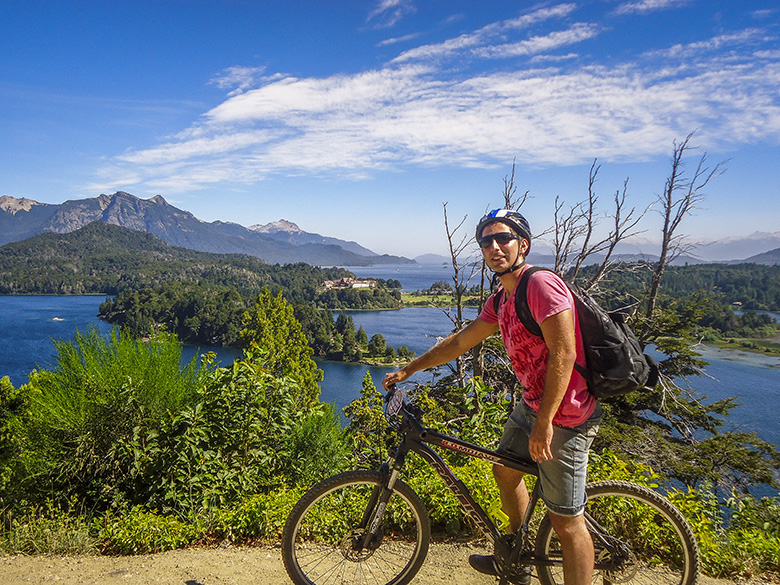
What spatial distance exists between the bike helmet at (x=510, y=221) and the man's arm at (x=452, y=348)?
433 millimetres

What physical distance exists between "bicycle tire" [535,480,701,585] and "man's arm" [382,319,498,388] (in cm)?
81

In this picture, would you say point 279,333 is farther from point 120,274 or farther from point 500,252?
point 120,274

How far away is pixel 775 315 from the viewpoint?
245ft

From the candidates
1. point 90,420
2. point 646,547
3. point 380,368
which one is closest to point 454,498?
point 646,547

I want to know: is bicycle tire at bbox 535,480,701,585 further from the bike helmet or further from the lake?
the lake

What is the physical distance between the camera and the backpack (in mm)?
1785

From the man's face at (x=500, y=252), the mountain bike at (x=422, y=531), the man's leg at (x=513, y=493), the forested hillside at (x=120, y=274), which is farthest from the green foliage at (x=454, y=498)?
the forested hillside at (x=120, y=274)

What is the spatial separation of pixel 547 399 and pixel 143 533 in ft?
8.30

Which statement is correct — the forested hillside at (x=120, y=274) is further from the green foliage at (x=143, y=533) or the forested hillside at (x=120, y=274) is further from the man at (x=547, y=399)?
the man at (x=547, y=399)

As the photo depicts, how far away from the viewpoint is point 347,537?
2.24m

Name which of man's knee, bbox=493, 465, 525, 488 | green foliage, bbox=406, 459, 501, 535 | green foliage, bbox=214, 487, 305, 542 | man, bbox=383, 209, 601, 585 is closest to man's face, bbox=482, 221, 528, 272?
man, bbox=383, 209, 601, 585

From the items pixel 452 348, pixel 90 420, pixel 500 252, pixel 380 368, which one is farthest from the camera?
pixel 380 368

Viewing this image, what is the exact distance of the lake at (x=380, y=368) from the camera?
2789 cm

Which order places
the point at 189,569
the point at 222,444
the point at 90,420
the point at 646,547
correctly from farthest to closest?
the point at 222,444, the point at 90,420, the point at 646,547, the point at 189,569
